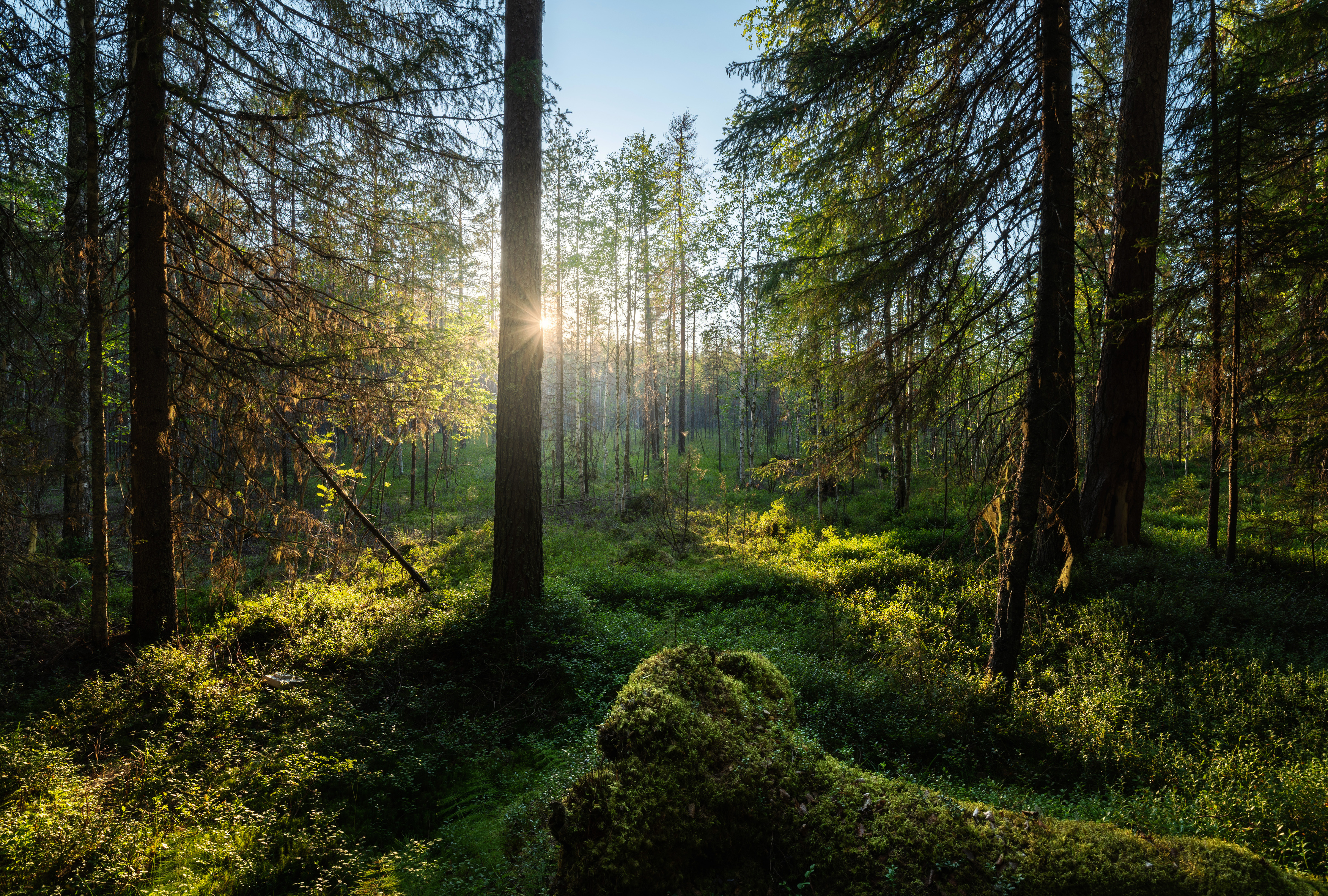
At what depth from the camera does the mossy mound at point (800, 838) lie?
242cm

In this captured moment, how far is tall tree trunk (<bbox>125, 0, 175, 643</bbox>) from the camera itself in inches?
237

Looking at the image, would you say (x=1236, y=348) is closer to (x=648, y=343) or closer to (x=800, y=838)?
(x=800, y=838)

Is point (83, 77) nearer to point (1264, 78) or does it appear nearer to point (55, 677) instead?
point (55, 677)

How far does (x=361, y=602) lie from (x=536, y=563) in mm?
2766

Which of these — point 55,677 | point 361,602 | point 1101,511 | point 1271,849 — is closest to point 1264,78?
point 1101,511

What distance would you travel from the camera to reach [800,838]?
2736mm

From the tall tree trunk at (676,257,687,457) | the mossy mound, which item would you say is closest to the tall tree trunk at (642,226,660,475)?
the tall tree trunk at (676,257,687,457)

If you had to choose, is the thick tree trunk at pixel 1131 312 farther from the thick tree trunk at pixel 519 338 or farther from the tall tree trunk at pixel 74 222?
the tall tree trunk at pixel 74 222

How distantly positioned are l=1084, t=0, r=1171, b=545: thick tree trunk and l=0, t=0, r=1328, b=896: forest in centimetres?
6

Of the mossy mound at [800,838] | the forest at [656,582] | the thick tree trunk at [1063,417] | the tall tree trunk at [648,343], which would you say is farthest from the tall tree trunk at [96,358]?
the tall tree trunk at [648,343]

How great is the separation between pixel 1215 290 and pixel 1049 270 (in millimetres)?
5990

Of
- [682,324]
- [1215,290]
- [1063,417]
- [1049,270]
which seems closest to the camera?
[1049,270]

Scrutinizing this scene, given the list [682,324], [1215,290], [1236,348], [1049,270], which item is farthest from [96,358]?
[682,324]

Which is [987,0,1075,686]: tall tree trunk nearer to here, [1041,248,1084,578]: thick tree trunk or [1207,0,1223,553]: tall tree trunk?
[1041,248,1084,578]: thick tree trunk
